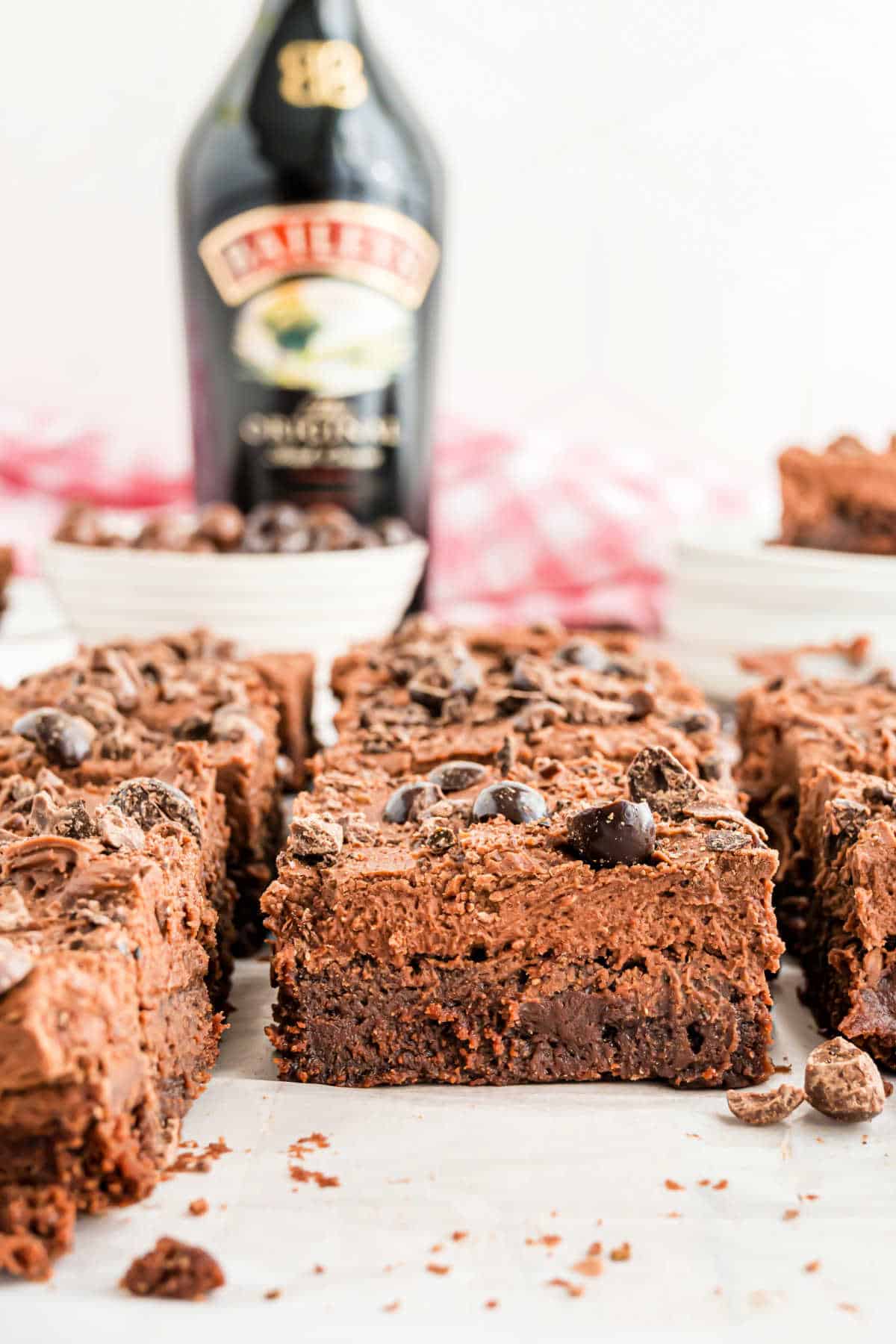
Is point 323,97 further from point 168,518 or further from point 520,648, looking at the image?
point 520,648

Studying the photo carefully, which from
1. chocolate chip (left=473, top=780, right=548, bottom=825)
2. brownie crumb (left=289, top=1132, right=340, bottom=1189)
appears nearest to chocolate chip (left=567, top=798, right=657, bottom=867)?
chocolate chip (left=473, top=780, right=548, bottom=825)

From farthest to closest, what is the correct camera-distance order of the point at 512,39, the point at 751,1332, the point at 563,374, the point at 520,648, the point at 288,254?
the point at 563,374
the point at 512,39
the point at 288,254
the point at 520,648
the point at 751,1332

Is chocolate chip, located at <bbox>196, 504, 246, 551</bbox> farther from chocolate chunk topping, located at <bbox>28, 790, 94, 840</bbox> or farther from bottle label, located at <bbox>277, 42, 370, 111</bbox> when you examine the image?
chocolate chunk topping, located at <bbox>28, 790, 94, 840</bbox>

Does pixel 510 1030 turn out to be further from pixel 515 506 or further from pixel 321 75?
pixel 515 506

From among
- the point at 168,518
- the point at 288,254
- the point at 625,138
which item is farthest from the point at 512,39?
the point at 168,518

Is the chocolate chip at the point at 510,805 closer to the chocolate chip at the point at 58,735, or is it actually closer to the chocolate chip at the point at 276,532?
the chocolate chip at the point at 58,735

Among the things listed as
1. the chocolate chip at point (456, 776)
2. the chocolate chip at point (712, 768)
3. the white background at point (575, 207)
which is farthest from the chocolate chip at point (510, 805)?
the white background at point (575, 207)
